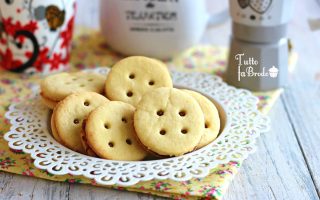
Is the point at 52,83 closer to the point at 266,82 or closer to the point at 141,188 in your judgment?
the point at 141,188

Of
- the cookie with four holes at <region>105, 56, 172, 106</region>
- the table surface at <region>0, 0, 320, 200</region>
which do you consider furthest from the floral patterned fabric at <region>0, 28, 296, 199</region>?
the cookie with four holes at <region>105, 56, 172, 106</region>

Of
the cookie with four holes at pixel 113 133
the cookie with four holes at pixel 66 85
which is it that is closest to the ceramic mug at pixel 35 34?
the cookie with four holes at pixel 66 85

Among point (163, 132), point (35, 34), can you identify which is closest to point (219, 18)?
point (35, 34)

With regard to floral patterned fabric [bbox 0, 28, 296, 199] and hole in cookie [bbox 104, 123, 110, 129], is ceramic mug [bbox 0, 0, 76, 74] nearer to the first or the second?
floral patterned fabric [bbox 0, 28, 296, 199]

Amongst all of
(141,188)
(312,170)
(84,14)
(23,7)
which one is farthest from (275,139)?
(84,14)

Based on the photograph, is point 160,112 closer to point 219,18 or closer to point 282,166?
point 282,166

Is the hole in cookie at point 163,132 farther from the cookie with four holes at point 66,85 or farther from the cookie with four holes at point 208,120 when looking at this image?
the cookie with four holes at point 66,85
